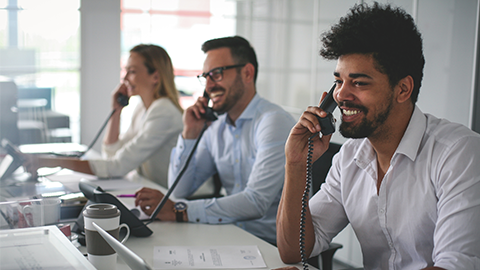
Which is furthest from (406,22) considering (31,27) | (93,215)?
(31,27)

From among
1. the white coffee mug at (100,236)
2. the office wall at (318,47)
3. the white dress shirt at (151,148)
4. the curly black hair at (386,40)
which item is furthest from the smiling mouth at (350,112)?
the white dress shirt at (151,148)

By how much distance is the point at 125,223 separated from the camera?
1487mm

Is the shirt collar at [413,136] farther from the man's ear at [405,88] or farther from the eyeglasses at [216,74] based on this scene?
the eyeglasses at [216,74]

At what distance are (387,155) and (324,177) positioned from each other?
47cm

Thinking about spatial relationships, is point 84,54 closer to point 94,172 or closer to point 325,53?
point 94,172

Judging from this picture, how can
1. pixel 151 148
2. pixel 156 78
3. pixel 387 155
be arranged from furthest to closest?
pixel 156 78 < pixel 151 148 < pixel 387 155

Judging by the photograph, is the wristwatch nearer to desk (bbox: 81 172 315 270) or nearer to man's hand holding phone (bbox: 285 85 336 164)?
desk (bbox: 81 172 315 270)

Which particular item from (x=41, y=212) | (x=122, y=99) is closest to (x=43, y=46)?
(x=122, y=99)

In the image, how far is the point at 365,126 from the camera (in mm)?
1333

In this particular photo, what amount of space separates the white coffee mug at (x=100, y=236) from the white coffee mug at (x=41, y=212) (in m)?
0.25

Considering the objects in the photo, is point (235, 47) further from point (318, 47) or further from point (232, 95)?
point (318, 47)

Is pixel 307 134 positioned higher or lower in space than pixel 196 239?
higher

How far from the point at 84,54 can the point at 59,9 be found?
21.0 inches

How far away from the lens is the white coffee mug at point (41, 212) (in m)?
1.35
